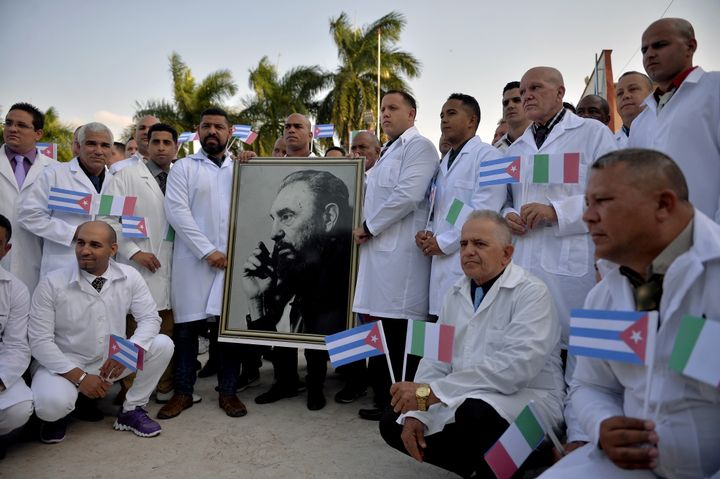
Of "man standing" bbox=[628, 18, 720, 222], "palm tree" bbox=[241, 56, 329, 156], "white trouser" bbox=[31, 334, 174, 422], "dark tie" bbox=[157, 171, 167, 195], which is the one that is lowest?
"white trouser" bbox=[31, 334, 174, 422]

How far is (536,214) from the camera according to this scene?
3.67m

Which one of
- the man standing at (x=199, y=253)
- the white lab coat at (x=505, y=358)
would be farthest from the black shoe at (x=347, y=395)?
the white lab coat at (x=505, y=358)

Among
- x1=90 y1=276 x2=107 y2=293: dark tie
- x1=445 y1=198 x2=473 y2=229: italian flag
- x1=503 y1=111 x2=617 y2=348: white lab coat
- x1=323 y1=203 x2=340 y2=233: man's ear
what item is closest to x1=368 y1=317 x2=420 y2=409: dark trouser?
x1=323 y1=203 x2=340 y2=233: man's ear

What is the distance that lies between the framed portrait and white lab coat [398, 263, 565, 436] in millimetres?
1786

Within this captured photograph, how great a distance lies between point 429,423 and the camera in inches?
116

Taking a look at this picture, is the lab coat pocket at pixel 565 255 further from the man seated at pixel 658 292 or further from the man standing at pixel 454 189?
the man seated at pixel 658 292

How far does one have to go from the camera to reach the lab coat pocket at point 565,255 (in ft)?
12.0

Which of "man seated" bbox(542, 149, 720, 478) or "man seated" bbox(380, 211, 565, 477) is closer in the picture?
"man seated" bbox(542, 149, 720, 478)

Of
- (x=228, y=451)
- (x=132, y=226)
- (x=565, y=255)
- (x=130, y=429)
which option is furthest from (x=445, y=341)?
(x=132, y=226)

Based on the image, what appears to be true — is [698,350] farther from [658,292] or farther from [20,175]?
[20,175]

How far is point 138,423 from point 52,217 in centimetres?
206

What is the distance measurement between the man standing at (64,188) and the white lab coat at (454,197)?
316 cm

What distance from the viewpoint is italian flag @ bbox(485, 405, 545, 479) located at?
2.55 m

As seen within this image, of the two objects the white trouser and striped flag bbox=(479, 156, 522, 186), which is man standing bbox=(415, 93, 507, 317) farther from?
the white trouser
